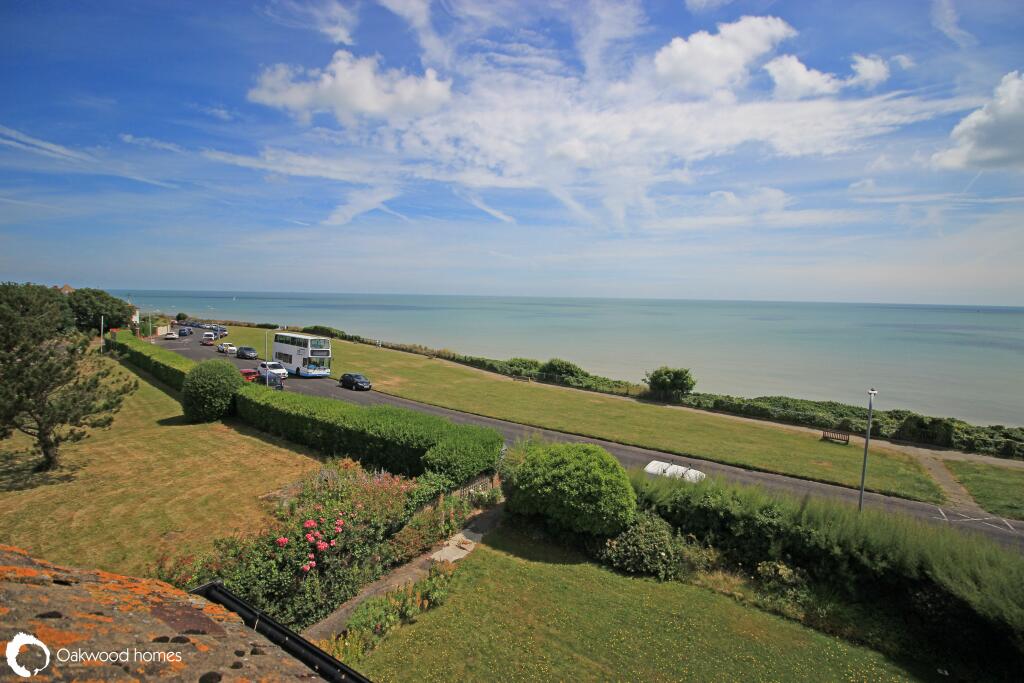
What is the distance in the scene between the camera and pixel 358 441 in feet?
63.3

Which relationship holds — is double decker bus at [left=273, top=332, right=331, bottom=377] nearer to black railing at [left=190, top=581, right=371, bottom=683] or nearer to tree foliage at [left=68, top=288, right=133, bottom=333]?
tree foliage at [left=68, top=288, right=133, bottom=333]

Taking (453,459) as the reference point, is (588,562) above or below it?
below

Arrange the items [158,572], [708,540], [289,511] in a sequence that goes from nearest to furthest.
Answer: [158,572] → [289,511] → [708,540]

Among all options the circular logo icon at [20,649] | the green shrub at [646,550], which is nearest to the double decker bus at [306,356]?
the green shrub at [646,550]

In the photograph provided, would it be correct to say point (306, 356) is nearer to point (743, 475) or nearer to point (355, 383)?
point (355, 383)

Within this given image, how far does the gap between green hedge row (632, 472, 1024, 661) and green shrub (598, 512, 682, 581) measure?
84 centimetres

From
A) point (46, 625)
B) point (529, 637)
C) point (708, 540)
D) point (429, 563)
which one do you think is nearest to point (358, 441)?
point (429, 563)

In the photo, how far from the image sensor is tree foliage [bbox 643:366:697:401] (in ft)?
136

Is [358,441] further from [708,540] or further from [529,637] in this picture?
[708,540]

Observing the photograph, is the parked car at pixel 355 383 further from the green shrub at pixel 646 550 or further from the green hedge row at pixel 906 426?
the green shrub at pixel 646 550

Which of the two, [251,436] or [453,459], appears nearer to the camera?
[453,459]

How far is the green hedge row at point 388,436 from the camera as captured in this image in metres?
16.7

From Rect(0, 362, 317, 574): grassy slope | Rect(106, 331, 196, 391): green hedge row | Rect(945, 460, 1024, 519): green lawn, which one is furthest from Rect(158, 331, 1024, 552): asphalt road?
Rect(0, 362, 317, 574): grassy slope

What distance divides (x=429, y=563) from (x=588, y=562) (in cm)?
477
